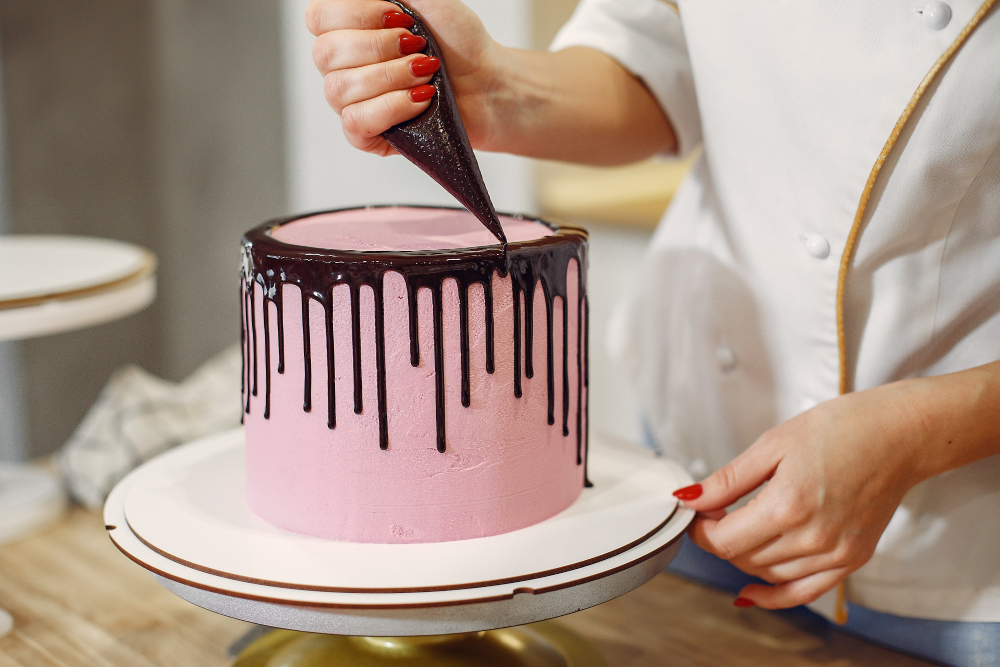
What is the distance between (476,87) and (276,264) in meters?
0.29

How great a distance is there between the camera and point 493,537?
75 centimetres

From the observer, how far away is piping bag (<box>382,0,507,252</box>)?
70 cm

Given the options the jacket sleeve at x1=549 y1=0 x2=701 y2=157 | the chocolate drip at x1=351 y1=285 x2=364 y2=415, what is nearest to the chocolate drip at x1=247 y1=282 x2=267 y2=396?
the chocolate drip at x1=351 y1=285 x2=364 y2=415

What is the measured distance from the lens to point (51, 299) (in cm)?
122

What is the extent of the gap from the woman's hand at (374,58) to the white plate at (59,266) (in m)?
0.69

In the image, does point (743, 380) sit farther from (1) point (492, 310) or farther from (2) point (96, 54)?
(2) point (96, 54)

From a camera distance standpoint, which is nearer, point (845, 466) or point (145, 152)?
point (845, 466)

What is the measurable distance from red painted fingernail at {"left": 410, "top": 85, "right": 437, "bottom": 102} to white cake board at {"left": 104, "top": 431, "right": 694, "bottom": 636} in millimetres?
376

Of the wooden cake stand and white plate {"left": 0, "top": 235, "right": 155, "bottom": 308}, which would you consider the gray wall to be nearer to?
white plate {"left": 0, "top": 235, "right": 155, "bottom": 308}

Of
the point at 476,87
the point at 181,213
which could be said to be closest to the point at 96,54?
the point at 181,213

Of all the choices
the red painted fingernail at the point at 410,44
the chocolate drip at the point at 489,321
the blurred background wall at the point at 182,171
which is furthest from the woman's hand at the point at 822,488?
the blurred background wall at the point at 182,171

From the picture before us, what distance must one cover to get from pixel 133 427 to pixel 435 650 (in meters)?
0.80

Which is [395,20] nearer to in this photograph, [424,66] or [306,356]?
[424,66]

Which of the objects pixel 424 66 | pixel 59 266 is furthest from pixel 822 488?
pixel 59 266
